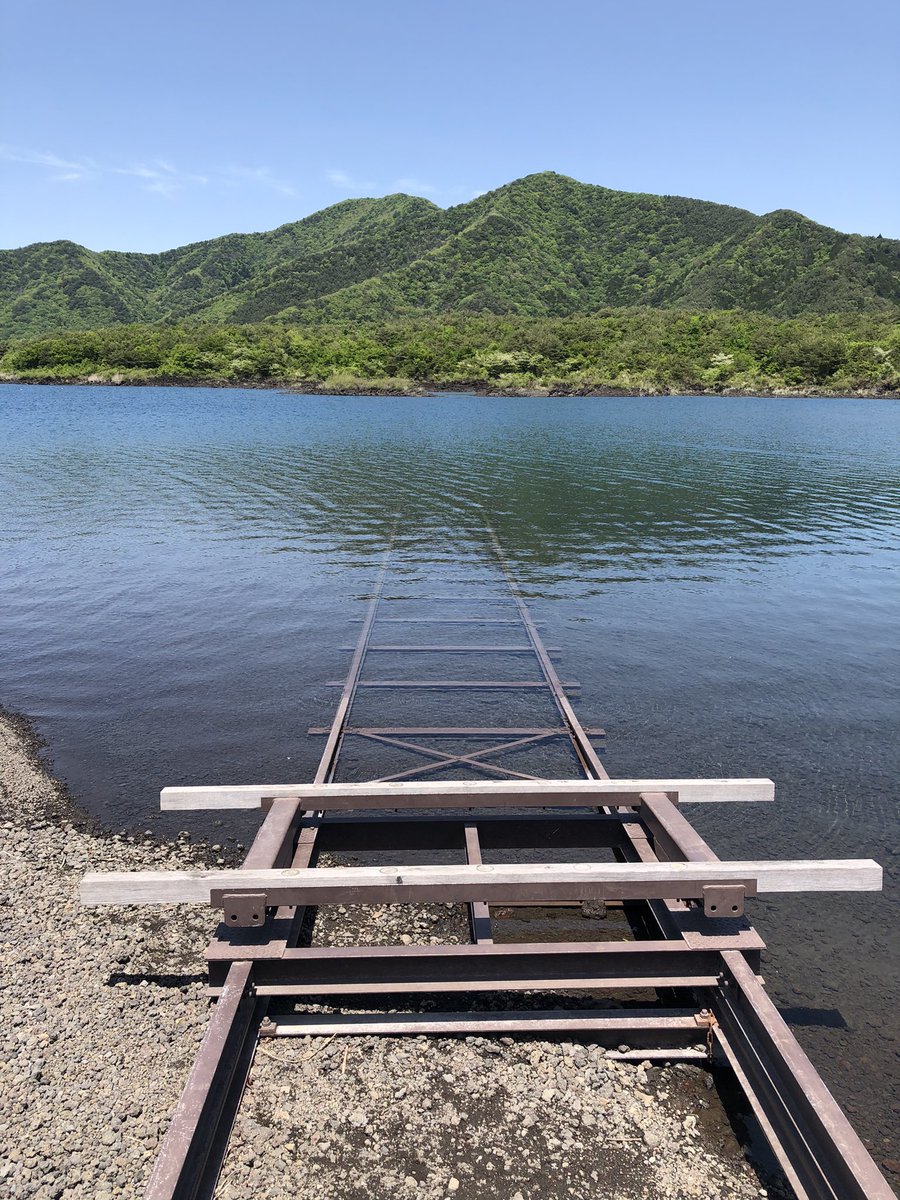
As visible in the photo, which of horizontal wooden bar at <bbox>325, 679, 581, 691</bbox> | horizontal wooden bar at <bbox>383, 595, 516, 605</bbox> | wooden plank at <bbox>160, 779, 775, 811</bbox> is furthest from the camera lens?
horizontal wooden bar at <bbox>383, 595, 516, 605</bbox>

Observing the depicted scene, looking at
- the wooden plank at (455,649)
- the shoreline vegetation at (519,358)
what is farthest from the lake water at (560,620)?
the shoreline vegetation at (519,358)

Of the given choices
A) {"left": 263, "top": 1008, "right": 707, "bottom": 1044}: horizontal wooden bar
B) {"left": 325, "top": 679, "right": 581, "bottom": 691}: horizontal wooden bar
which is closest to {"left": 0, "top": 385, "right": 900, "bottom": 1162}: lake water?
{"left": 325, "top": 679, "right": 581, "bottom": 691}: horizontal wooden bar

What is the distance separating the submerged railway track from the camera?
4.92 metres

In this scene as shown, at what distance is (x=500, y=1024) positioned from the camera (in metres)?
6.12

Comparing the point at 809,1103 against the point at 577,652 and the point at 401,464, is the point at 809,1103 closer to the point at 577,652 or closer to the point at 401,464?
the point at 577,652

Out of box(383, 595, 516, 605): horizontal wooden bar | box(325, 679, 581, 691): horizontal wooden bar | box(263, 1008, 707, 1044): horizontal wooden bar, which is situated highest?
box(263, 1008, 707, 1044): horizontal wooden bar

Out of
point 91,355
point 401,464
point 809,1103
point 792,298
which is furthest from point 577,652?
point 792,298

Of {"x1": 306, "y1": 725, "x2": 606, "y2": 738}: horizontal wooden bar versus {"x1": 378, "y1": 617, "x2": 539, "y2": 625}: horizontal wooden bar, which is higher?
{"x1": 378, "y1": 617, "x2": 539, "y2": 625}: horizontal wooden bar

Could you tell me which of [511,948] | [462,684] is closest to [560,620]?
[462,684]

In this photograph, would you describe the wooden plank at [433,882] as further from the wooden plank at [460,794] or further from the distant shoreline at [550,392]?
the distant shoreline at [550,392]

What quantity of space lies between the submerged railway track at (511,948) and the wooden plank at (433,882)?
0.02 meters

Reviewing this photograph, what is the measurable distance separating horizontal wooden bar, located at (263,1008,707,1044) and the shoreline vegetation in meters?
116

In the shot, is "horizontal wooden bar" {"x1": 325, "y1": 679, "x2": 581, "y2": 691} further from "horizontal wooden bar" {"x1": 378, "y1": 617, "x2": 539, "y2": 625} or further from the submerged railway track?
the submerged railway track

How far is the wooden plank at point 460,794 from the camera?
25.5 ft
